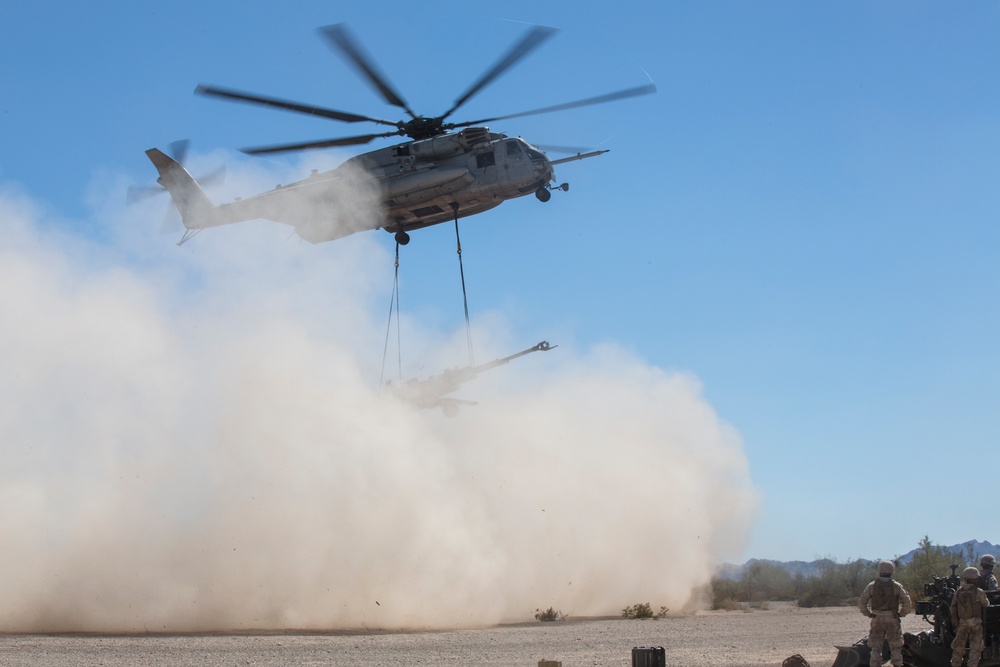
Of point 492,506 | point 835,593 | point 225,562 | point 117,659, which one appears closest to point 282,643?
point 117,659

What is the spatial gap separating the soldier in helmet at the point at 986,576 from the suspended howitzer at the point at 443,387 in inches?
609

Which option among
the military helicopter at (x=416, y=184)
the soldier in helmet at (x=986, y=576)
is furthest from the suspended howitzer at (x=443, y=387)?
the soldier in helmet at (x=986, y=576)

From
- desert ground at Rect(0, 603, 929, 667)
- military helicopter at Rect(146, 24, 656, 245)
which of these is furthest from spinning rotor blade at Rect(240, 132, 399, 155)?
desert ground at Rect(0, 603, 929, 667)

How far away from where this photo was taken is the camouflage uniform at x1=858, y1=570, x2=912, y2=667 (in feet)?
37.7

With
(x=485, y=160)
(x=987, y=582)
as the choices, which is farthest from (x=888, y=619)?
(x=485, y=160)

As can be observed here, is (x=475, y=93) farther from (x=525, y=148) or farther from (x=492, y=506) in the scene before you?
(x=492, y=506)

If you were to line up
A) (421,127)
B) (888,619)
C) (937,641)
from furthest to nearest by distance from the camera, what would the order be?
(421,127)
(937,641)
(888,619)

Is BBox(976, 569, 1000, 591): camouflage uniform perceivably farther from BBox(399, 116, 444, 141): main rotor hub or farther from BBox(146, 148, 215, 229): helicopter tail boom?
BBox(146, 148, 215, 229): helicopter tail boom

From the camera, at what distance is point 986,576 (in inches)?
499

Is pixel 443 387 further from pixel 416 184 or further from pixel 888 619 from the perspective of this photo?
pixel 888 619

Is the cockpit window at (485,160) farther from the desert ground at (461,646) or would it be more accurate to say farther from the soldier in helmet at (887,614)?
the soldier in helmet at (887,614)

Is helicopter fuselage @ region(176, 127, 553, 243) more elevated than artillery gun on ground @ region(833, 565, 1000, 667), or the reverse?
helicopter fuselage @ region(176, 127, 553, 243)

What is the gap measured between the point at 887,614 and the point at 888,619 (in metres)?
0.06

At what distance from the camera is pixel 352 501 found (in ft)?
80.3
